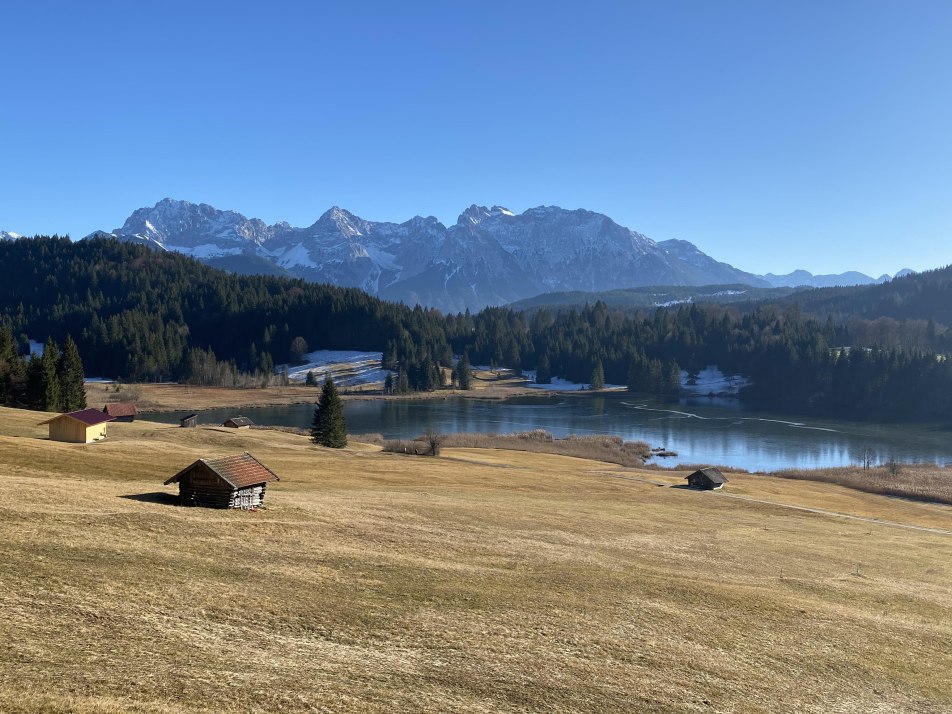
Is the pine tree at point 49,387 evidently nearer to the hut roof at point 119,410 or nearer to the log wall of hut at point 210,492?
the hut roof at point 119,410

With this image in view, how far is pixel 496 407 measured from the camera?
16612 centimetres

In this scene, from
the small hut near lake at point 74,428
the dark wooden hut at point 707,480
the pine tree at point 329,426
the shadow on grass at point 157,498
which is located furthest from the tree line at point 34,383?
the dark wooden hut at point 707,480

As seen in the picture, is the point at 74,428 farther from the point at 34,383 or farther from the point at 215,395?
the point at 215,395

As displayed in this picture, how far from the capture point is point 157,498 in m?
36.2

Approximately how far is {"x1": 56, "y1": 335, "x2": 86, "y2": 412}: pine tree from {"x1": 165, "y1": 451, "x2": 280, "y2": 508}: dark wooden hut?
6971cm

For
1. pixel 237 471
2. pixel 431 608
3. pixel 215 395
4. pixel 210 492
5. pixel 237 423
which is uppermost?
pixel 237 471

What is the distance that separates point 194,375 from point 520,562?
7164 inches

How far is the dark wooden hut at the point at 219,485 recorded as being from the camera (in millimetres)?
34719

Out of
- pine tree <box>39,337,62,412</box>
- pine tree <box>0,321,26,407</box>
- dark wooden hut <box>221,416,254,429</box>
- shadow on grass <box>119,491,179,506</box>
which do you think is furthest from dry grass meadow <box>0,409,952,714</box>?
pine tree <box>0,321,26,407</box>

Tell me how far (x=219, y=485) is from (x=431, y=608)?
54.0ft

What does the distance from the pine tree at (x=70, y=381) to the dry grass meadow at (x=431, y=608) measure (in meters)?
54.5

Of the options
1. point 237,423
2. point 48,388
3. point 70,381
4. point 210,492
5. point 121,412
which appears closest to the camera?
point 210,492

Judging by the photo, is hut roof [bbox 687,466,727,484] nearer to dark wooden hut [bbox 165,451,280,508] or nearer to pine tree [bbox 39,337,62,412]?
dark wooden hut [bbox 165,451,280,508]

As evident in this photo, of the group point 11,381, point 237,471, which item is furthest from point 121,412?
point 237,471
